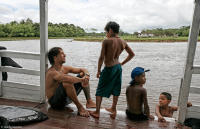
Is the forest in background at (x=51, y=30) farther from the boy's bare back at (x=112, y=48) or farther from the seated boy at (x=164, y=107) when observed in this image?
the seated boy at (x=164, y=107)

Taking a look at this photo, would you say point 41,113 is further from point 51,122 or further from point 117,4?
point 117,4

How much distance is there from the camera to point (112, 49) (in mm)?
1922

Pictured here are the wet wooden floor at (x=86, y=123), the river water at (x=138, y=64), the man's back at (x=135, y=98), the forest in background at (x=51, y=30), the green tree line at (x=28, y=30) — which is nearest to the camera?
the wet wooden floor at (x=86, y=123)

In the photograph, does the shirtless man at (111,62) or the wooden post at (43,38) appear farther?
the wooden post at (43,38)

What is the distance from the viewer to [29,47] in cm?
256

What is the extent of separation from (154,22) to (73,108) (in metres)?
1.54

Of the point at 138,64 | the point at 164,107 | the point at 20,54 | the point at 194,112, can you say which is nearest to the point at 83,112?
the point at 164,107

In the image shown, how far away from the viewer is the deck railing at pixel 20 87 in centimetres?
247

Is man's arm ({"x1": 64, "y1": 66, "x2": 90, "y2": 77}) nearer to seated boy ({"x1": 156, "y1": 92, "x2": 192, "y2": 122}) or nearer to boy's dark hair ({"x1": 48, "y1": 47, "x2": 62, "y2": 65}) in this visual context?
boy's dark hair ({"x1": 48, "y1": 47, "x2": 62, "y2": 65})

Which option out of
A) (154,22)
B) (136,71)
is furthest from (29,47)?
(154,22)

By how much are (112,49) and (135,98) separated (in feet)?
2.07

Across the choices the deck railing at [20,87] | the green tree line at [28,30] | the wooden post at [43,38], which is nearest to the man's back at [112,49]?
the green tree line at [28,30]

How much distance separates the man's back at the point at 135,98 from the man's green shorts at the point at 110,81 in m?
0.16

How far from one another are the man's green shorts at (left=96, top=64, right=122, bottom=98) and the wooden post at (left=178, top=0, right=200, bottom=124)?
760 mm
